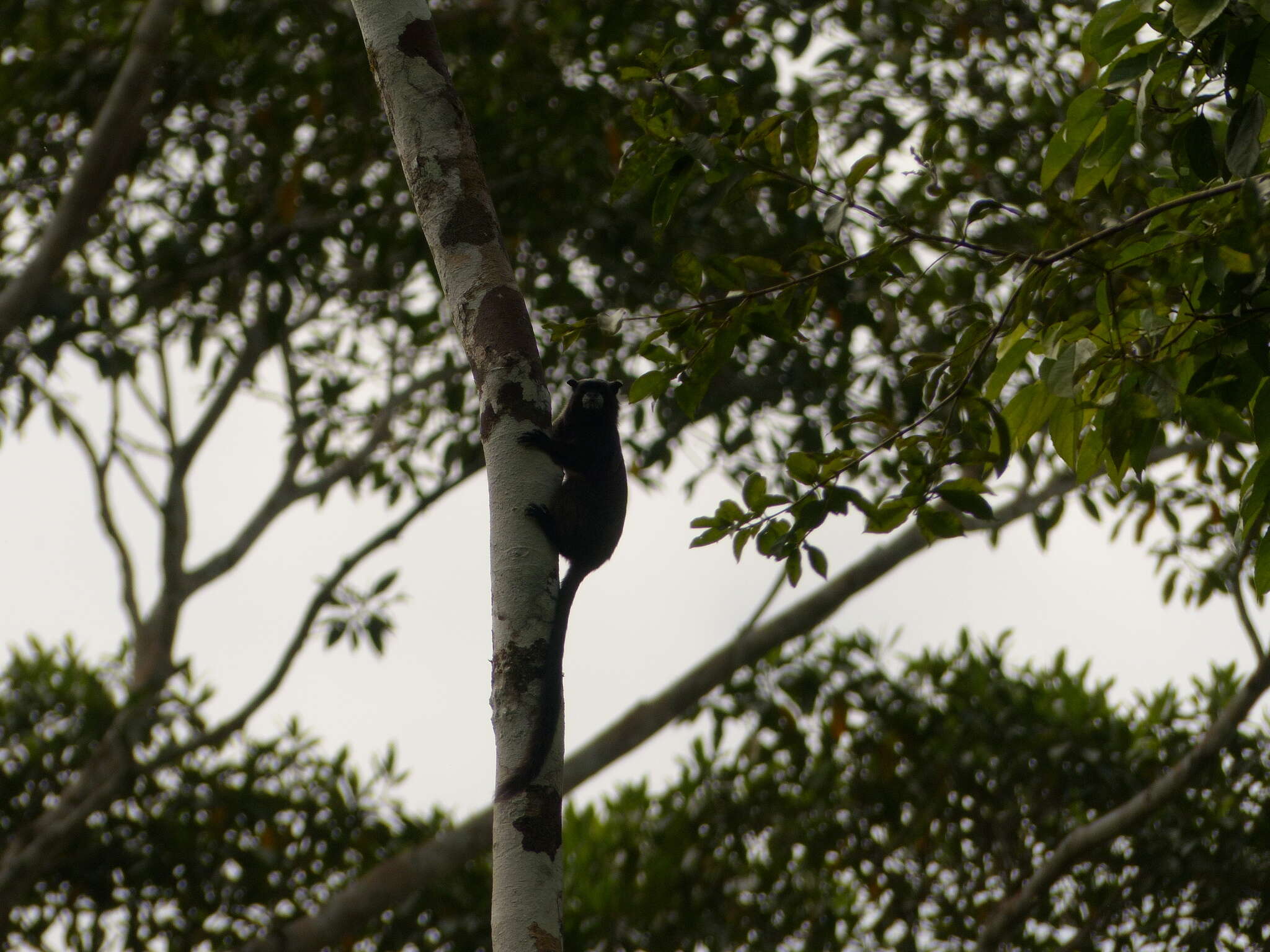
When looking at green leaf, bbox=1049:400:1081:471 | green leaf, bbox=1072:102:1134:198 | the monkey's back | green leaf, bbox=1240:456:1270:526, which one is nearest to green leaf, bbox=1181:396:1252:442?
green leaf, bbox=1240:456:1270:526

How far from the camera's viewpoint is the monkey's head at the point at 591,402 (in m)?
4.80

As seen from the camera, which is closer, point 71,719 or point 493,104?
point 493,104

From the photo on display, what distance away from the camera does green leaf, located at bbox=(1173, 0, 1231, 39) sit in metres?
1.96

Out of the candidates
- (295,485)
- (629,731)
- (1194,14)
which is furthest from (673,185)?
(295,485)

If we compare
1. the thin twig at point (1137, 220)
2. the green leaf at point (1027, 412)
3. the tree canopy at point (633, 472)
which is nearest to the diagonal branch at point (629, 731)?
the tree canopy at point (633, 472)

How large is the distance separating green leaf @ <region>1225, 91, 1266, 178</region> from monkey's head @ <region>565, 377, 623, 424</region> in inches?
114

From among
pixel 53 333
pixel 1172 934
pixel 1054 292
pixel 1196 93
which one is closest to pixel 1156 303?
pixel 1054 292

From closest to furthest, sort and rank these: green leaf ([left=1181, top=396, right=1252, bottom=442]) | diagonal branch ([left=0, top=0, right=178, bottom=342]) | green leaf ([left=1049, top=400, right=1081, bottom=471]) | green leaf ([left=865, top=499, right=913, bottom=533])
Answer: green leaf ([left=1181, top=396, right=1252, bottom=442]) → green leaf ([left=1049, top=400, right=1081, bottom=471]) → green leaf ([left=865, top=499, right=913, bottom=533]) → diagonal branch ([left=0, top=0, right=178, bottom=342])

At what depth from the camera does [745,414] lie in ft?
24.5

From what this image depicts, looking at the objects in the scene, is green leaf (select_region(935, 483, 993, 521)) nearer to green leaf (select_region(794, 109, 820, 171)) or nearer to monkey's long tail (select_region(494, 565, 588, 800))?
green leaf (select_region(794, 109, 820, 171))

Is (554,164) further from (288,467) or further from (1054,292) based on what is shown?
(1054,292)

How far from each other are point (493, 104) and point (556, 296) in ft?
3.85

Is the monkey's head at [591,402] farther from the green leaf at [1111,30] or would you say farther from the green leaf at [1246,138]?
the green leaf at [1246,138]

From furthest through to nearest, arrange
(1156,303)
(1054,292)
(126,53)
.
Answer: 1. (126,53)
2. (1054,292)
3. (1156,303)
